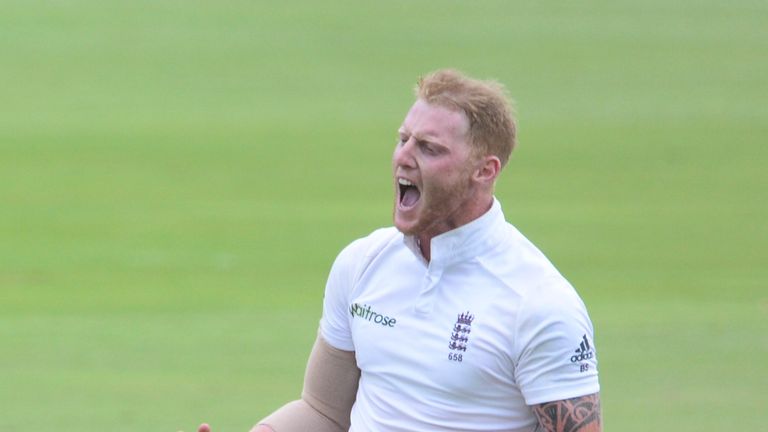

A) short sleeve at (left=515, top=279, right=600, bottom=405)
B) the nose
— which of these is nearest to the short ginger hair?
the nose

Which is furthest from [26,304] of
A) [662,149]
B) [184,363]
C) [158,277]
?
[662,149]

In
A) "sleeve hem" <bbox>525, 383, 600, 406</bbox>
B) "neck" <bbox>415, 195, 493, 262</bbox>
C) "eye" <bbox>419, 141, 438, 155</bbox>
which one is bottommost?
"sleeve hem" <bbox>525, 383, 600, 406</bbox>

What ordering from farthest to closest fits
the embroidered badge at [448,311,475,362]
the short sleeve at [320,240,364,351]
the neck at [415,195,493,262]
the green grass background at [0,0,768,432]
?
the green grass background at [0,0,768,432], the short sleeve at [320,240,364,351], the neck at [415,195,493,262], the embroidered badge at [448,311,475,362]

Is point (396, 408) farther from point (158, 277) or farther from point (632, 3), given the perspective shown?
point (632, 3)

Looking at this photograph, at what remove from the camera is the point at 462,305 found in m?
3.87

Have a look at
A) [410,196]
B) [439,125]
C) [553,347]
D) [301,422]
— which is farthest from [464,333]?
[301,422]

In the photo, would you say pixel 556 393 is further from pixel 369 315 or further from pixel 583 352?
pixel 369 315

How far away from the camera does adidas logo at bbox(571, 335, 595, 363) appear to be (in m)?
3.70

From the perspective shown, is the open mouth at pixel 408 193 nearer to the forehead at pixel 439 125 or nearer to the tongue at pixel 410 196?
the tongue at pixel 410 196

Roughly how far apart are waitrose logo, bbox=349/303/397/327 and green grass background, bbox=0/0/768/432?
387cm

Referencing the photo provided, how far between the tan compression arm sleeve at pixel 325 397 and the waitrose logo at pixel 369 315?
0.55 feet

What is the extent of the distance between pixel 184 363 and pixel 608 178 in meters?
6.24

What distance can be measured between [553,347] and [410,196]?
0.54 m

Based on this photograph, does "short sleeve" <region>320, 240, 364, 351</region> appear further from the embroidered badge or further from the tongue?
the embroidered badge
